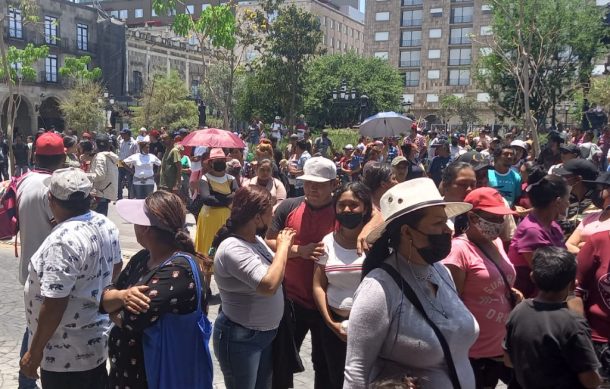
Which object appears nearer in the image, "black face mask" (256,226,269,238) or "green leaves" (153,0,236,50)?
"black face mask" (256,226,269,238)

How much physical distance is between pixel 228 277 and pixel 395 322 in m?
1.31

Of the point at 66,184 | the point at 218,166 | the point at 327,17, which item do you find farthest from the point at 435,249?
the point at 327,17

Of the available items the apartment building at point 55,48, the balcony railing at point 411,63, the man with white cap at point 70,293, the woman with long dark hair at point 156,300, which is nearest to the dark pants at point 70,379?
the man with white cap at point 70,293

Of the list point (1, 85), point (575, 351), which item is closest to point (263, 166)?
point (575, 351)

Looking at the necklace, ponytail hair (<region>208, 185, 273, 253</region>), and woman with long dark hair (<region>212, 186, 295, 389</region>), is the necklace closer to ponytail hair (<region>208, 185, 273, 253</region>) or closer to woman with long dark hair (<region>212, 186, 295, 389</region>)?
woman with long dark hair (<region>212, 186, 295, 389</region>)

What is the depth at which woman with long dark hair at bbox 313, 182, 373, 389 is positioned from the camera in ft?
12.7

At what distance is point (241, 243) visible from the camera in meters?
3.52

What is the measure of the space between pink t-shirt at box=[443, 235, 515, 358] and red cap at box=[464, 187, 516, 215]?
226 millimetres

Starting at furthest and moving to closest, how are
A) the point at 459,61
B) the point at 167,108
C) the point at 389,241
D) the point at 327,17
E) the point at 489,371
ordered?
the point at 327,17, the point at 459,61, the point at 167,108, the point at 489,371, the point at 389,241

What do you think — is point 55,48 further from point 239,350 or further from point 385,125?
point 239,350

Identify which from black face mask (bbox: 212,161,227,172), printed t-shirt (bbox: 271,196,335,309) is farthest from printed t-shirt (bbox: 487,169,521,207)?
printed t-shirt (bbox: 271,196,335,309)

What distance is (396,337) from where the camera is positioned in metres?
2.46

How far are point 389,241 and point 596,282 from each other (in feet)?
5.36

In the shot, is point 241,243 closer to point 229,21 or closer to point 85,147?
point 85,147
